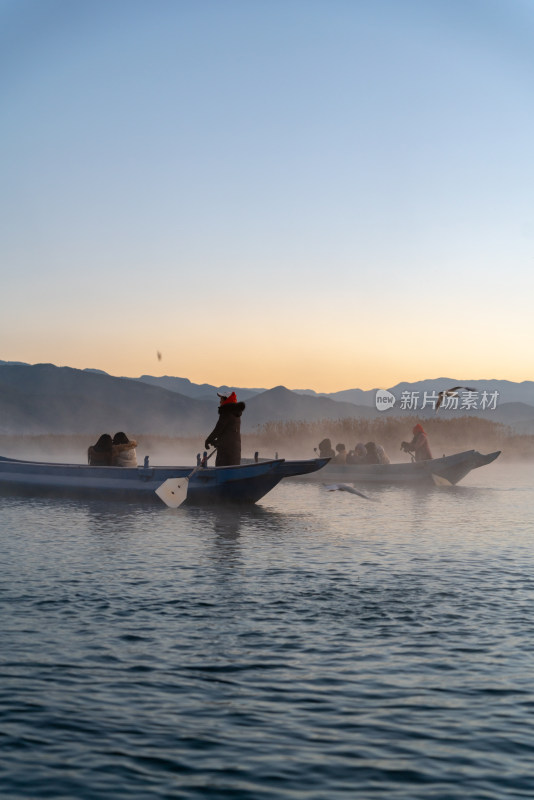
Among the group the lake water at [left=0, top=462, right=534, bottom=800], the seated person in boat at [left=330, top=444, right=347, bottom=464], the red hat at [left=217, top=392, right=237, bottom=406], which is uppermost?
the red hat at [left=217, top=392, right=237, bottom=406]

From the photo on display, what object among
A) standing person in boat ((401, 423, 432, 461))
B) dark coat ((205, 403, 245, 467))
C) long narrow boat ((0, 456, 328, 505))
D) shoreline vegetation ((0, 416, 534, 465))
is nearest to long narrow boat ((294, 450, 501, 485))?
standing person in boat ((401, 423, 432, 461))

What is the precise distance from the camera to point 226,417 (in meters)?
21.6

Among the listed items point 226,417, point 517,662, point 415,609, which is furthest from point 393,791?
point 226,417

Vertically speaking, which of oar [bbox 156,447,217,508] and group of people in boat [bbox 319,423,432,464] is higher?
group of people in boat [bbox 319,423,432,464]

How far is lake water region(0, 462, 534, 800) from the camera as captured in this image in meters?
5.83

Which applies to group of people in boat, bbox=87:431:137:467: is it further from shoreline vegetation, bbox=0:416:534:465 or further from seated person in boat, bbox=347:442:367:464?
shoreline vegetation, bbox=0:416:534:465

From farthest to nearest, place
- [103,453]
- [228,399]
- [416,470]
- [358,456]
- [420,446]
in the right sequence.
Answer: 1. [358,456]
2. [420,446]
3. [416,470]
4. [103,453]
5. [228,399]

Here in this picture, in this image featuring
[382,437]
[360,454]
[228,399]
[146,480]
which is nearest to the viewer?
[228,399]

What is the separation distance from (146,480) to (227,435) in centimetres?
288

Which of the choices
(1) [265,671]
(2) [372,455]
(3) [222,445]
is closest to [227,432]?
(3) [222,445]

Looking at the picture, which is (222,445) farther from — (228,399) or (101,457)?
(101,457)

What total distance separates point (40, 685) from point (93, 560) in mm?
6702

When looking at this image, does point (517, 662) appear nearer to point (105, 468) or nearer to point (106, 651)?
point (106, 651)

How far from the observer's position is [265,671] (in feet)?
26.2
